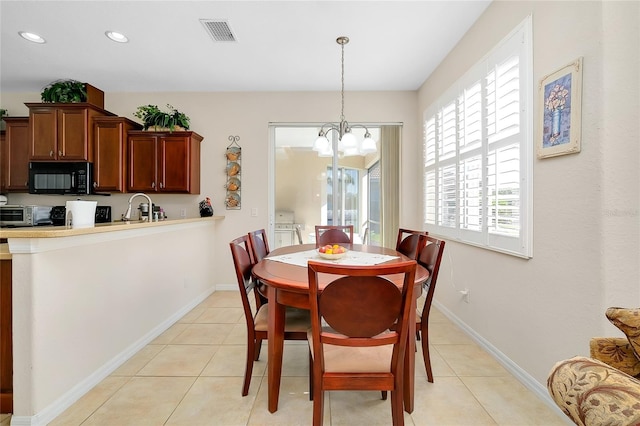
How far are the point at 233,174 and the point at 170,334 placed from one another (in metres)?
2.10

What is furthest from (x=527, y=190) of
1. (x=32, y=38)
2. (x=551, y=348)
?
(x=32, y=38)

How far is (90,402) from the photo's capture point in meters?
1.74

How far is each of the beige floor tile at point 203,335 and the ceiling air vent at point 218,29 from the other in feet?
9.06

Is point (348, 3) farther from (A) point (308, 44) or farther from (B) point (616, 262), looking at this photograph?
(B) point (616, 262)

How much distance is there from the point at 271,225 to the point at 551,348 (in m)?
3.19

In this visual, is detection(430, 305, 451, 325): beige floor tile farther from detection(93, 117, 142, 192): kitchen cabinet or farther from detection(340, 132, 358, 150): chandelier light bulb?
detection(93, 117, 142, 192): kitchen cabinet

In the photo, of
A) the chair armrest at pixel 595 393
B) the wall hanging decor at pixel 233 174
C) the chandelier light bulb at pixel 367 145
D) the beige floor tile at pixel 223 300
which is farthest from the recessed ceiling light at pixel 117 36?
the chair armrest at pixel 595 393

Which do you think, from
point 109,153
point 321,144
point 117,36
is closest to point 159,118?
point 109,153

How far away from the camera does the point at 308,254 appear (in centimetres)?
224

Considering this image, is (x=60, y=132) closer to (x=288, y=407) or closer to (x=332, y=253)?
(x=332, y=253)

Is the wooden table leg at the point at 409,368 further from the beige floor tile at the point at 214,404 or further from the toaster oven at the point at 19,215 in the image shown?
the toaster oven at the point at 19,215

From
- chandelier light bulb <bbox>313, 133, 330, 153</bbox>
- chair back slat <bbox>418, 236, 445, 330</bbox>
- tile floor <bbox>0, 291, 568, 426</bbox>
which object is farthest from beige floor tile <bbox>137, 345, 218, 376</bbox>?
chandelier light bulb <bbox>313, 133, 330, 153</bbox>

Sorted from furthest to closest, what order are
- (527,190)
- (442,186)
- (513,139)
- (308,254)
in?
(442,186), (308,254), (513,139), (527,190)

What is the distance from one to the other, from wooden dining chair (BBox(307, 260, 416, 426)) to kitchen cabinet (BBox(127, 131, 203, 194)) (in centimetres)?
307
